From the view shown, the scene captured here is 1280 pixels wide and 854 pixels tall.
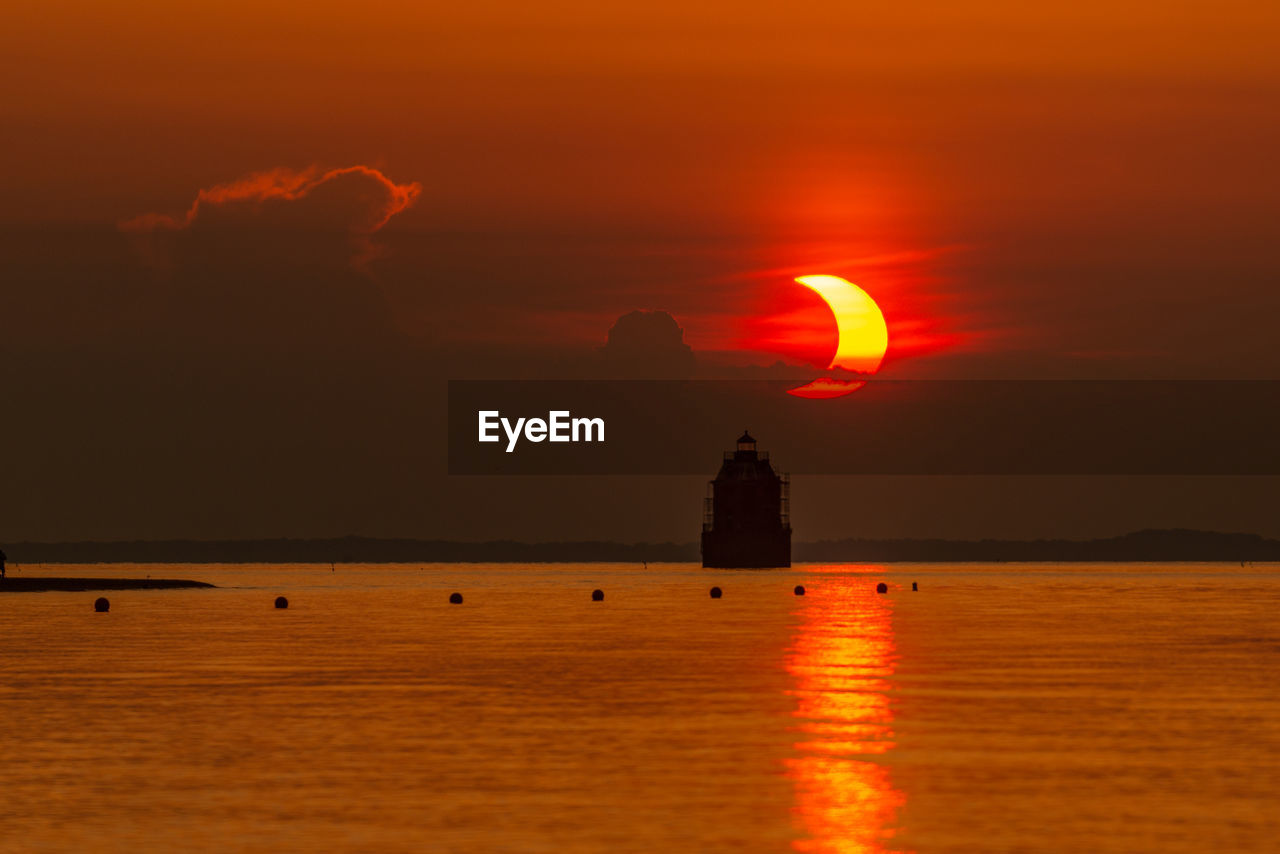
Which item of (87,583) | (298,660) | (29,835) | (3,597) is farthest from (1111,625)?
(87,583)

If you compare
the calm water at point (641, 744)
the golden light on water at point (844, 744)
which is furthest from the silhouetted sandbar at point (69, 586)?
the golden light on water at point (844, 744)

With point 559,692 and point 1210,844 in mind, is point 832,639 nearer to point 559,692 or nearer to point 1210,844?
point 559,692

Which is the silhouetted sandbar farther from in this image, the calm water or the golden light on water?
the golden light on water

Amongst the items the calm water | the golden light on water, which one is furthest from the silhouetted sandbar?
the golden light on water

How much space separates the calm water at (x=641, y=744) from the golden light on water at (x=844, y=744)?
0.10m

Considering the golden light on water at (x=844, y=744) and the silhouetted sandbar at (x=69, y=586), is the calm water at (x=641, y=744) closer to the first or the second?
the golden light on water at (x=844, y=744)

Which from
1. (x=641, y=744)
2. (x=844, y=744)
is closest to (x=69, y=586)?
(x=641, y=744)

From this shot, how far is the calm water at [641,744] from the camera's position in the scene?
80.9 feet

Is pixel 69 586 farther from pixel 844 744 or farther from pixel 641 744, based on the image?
pixel 844 744

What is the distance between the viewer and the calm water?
80.9ft

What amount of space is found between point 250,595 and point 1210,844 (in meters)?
132

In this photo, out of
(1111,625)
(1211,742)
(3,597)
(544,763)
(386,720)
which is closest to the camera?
A: (544,763)

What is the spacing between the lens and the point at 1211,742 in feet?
113

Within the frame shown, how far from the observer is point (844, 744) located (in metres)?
34.1
